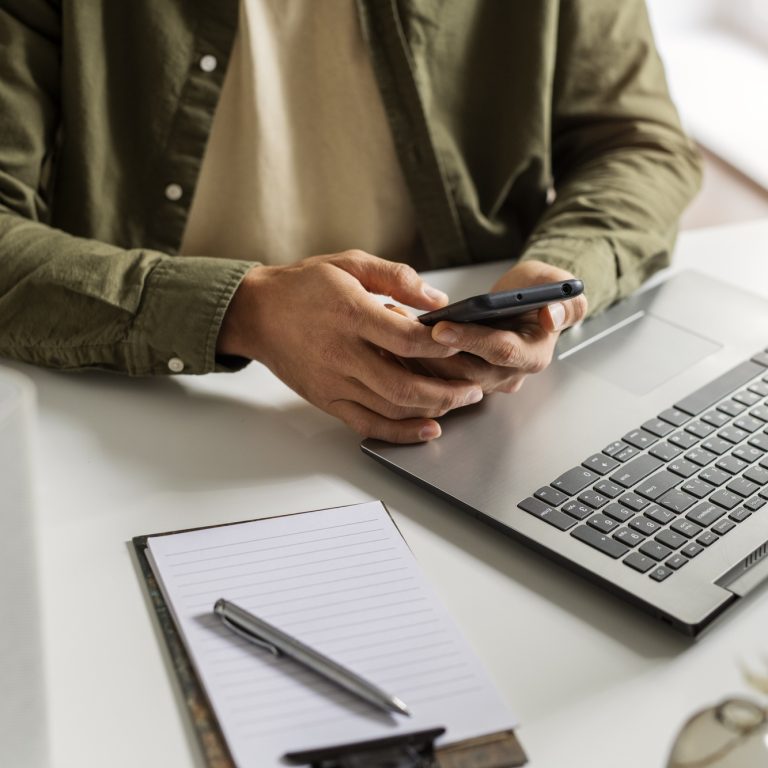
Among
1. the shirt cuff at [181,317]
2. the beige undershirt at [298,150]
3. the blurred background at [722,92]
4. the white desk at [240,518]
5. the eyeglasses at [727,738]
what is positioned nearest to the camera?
the eyeglasses at [727,738]

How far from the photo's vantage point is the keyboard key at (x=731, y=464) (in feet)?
2.63

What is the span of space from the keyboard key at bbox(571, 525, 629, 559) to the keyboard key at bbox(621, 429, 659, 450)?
12 centimetres

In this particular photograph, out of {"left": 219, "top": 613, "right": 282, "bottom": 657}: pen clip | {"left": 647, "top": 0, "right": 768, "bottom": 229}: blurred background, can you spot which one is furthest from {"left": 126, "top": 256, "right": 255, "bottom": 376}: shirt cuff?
{"left": 647, "top": 0, "right": 768, "bottom": 229}: blurred background

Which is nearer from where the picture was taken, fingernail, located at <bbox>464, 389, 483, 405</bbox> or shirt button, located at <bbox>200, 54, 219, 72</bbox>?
fingernail, located at <bbox>464, 389, 483, 405</bbox>

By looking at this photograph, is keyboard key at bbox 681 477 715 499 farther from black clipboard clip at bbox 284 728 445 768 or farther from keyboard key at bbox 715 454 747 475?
black clipboard clip at bbox 284 728 445 768

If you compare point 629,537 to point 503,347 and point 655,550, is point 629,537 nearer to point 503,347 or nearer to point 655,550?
point 655,550

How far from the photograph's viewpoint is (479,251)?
1.27m

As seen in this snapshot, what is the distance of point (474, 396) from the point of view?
0.87 meters

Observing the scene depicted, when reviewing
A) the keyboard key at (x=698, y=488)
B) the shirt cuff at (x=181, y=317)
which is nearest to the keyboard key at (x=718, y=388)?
the keyboard key at (x=698, y=488)

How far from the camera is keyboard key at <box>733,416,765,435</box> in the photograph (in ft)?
2.81

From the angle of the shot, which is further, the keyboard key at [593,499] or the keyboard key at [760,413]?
the keyboard key at [760,413]

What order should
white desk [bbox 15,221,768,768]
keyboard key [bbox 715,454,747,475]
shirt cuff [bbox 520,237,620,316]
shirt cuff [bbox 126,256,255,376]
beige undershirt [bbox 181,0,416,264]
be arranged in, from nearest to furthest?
white desk [bbox 15,221,768,768]
keyboard key [bbox 715,454,747,475]
shirt cuff [bbox 126,256,255,376]
shirt cuff [bbox 520,237,620,316]
beige undershirt [bbox 181,0,416,264]

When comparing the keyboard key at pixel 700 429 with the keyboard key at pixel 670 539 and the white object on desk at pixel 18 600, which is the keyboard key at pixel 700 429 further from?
the white object on desk at pixel 18 600

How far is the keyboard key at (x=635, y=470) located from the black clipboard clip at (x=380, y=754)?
283mm
